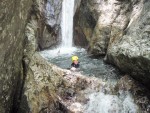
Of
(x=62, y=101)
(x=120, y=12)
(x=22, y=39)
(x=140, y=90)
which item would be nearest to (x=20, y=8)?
(x=22, y=39)

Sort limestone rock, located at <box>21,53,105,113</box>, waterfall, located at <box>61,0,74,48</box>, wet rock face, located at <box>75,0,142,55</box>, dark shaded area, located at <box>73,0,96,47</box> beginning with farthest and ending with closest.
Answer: waterfall, located at <box>61,0,74,48</box> < dark shaded area, located at <box>73,0,96,47</box> < wet rock face, located at <box>75,0,142,55</box> < limestone rock, located at <box>21,53,105,113</box>

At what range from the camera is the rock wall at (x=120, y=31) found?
7.86m

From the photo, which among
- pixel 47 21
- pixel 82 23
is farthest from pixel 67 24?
pixel 47 21

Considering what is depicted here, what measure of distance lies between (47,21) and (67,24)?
7.60 ft

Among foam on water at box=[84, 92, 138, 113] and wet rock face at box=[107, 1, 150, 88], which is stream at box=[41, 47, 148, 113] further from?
wet rock face at box=[107, 1, 150, 88]

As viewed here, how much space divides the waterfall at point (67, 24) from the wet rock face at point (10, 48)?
8.02m

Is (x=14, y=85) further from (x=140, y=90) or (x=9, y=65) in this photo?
(x=140, y=90)

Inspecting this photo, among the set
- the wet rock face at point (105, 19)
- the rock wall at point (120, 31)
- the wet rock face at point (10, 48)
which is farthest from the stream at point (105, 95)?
the wet rock face at point (10, 48)

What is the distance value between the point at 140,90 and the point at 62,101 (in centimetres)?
248

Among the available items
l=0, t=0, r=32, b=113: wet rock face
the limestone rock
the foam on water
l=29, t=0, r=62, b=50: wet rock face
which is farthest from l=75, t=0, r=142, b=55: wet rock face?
l=0, t=0, r=32, b=113: wet rock face

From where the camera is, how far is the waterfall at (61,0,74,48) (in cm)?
1548

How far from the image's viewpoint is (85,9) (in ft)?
46.8

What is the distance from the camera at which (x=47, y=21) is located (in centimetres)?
1370

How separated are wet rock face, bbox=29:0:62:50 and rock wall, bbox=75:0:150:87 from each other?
1.40 metres
